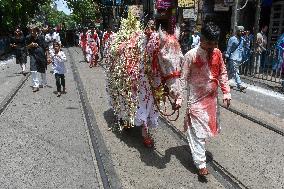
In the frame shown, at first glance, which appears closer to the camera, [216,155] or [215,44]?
[215,44]

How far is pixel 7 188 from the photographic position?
5098 mm

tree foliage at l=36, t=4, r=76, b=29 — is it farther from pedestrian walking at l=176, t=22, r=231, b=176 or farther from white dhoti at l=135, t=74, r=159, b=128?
pedestrian walking at l=176, t=22, r=231, b=176

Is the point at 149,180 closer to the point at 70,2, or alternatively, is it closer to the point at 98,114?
the point at 98,114

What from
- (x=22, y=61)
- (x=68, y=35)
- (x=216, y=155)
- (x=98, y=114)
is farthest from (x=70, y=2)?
(x=216, y=155)

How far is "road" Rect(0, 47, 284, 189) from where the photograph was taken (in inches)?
211

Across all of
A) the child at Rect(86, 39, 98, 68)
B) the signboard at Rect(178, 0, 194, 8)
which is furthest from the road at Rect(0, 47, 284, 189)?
the signboard at Rect(178, 0, 194, 8)

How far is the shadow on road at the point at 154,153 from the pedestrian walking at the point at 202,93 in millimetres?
461

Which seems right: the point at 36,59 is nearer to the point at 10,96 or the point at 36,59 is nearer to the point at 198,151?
the point at 10,96

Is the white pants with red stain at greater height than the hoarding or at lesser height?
lesser

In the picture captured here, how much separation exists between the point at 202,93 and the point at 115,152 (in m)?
1.87

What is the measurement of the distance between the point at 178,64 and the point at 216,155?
1761 mm

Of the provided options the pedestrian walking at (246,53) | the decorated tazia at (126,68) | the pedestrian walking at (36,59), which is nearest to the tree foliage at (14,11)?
the pedestrian walking at (36,59)

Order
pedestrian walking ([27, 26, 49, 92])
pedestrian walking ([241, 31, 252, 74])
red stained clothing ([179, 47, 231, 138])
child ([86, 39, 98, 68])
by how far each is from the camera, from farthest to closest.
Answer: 1. child ([86, 39, 98, 68])
2. pedestrian walking ([241, 31, 252, 74])
3. pedestrian walking ([27, 26, 49, 92])
4. red stained clothing ([179, 47, 231, 138])

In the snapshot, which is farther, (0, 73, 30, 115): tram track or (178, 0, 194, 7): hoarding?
(178, 0, 194, 7): hoarding
